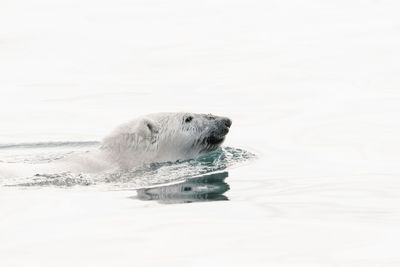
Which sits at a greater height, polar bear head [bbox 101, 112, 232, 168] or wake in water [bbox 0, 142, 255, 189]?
polar bear head [bbox 101, 112, 232, 168]

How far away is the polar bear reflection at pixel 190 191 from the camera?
12.5m

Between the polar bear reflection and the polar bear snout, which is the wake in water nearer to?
the polar bear reflection

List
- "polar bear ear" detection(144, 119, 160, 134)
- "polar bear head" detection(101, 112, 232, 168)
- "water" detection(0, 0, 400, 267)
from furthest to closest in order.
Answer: "polar bear ear" detection(144, 119, 160, 134) < "polar bear head" detection(101, 112, 232, 168) < "water" detection(0, 0, 400, 267)

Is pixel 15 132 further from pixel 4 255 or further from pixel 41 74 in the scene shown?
pixel 4 255

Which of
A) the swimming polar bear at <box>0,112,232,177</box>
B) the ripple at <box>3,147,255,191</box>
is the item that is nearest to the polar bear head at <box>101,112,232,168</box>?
the swimming polar bear at <box>0,112,232,177</box>

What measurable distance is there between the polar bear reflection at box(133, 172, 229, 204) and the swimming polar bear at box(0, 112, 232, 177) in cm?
90

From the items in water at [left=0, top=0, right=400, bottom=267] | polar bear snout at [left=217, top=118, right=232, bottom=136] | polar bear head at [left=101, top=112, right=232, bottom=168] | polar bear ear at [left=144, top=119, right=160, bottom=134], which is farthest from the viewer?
polar bear snout at [left=217, top=118, right=232, bottom=136]

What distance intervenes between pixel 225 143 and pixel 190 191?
4044mm

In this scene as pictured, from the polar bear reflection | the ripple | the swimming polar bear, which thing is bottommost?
the polar bear reflection

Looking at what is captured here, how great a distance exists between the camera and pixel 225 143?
16938 mm

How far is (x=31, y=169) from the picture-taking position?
1348 centimetres

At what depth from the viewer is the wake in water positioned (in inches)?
523

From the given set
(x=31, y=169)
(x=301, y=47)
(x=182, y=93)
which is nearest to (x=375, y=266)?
(x=31, y=169)

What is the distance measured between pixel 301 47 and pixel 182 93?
22.5 ft
